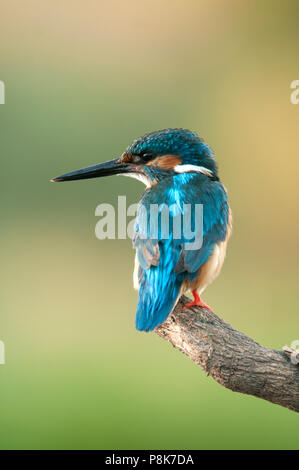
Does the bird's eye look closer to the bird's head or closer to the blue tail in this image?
the bird's head

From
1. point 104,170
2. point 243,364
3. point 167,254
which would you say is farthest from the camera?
point 104,170

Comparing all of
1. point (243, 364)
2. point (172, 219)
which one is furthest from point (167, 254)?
point (243, 364)

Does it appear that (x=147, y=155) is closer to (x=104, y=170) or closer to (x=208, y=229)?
(x=104, y=170)

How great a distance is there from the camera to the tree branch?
5.63ft

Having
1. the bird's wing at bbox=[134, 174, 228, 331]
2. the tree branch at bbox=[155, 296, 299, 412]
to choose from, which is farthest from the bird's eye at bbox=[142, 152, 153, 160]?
the tree branch at bbox=[155, 296, 299, 412]

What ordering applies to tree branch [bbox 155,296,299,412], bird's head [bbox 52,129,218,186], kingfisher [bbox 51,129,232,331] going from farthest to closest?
bird's head [bbox 52,129,218,186] < kingfisher [bbox 51,129,232,331] < tree branch [bbox 155,296,299,412]

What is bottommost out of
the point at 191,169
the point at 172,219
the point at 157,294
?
the point at 157,294

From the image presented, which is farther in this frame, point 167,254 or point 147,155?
point 147,155

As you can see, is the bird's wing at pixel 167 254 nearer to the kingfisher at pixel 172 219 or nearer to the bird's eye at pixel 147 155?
the kingfisher at pixel 172 219

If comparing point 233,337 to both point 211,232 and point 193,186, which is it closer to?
point 211,232

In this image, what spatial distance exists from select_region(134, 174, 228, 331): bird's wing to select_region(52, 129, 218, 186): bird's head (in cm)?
16

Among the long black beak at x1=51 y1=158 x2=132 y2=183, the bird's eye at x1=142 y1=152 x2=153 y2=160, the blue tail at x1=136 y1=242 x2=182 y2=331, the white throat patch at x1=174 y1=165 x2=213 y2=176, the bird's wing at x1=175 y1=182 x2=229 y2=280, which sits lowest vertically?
the blue tail at x1=136 y1=242 x2=182 y2=331

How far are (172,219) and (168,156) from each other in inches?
14.2

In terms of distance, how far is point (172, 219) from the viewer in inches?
75.3
